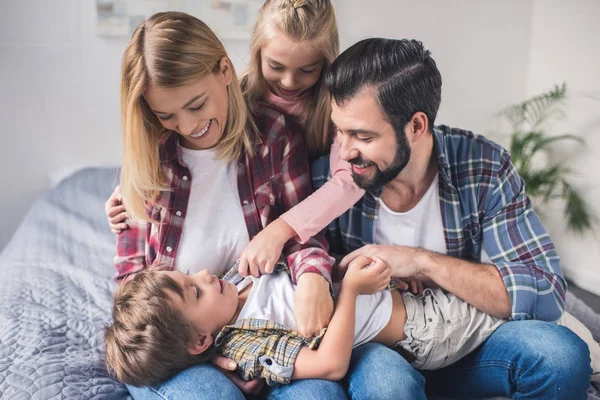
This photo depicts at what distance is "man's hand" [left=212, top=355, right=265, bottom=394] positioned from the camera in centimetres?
131

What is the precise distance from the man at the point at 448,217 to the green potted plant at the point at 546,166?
1723 millimetres

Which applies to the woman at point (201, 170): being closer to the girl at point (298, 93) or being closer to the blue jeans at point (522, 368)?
the girl at point (298, 93)

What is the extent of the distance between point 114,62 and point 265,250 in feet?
6.78

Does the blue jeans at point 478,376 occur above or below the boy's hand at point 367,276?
below

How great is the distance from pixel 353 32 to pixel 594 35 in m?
1.21

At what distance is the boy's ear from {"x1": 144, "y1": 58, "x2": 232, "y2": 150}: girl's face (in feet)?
1.55

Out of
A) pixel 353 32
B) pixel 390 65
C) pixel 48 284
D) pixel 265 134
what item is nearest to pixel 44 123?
pixel 48 284

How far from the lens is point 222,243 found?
1572mm

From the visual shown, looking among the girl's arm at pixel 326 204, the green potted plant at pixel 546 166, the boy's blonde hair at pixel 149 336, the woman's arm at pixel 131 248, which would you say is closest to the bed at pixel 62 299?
the boy's blonde hair at pixel 149 336

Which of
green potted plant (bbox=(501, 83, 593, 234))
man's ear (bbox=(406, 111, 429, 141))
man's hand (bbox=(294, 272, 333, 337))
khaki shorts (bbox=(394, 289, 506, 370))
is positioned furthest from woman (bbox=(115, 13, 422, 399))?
green potted plant (bbox=(501, 83, 593, 234))

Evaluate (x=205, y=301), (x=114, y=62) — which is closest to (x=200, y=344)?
(x=205, y=301)

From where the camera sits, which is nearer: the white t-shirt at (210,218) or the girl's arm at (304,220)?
the girl's arm at (304,220)

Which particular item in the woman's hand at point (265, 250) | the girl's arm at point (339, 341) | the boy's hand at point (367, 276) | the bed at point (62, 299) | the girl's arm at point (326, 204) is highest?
the girl's arm at point (326, 204)

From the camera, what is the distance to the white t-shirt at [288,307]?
1399 millimetres
